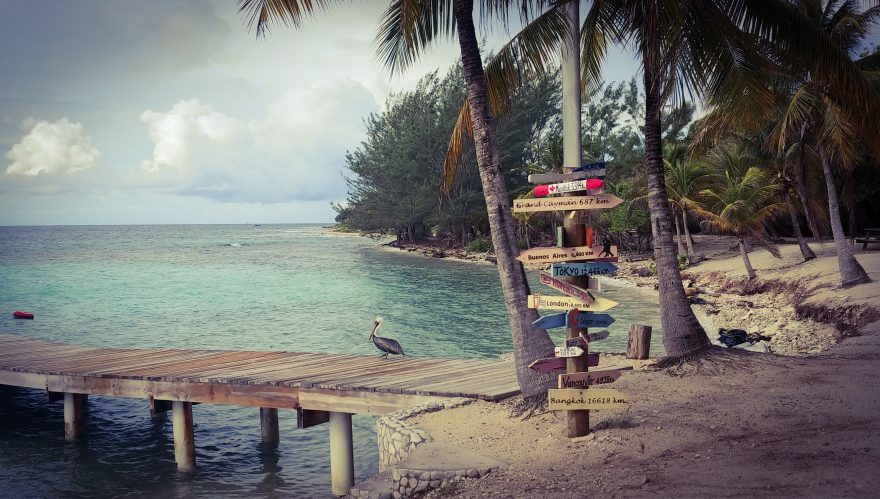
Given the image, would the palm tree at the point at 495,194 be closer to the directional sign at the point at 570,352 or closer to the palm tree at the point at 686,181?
the directional sign at the point at 570,352

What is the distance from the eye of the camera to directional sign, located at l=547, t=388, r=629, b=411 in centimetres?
741

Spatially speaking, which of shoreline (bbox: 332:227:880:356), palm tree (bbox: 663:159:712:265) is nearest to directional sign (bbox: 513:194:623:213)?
shoreline (bbox: 332:227:880:356)

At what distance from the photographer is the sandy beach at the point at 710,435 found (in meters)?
6.19

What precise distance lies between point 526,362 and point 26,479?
26.4 feet

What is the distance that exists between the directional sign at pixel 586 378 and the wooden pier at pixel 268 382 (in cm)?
211

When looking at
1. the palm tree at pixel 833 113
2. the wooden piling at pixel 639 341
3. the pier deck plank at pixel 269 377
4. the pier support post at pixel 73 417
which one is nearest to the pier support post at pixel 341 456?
the pier deck plank at pixel 269 377

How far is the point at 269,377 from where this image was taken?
1085 centimetres

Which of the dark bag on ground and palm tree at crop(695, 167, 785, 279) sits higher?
palm tree at crop(695, 167, 785, 279)

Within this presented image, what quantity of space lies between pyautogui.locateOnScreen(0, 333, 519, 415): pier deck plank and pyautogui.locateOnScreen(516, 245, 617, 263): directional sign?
2649 millimetres

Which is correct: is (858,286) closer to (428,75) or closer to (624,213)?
(624,213)

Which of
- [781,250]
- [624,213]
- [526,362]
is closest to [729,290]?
[781,250]

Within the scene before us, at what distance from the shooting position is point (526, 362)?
9.17 meters

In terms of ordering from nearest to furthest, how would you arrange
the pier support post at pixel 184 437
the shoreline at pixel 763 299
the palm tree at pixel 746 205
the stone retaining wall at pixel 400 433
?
the stone retaining wall at pixel 400 433
the pier support post at pixel 184 437
the shoreline at pixel 763 299
the palm tree at pixel 746 205

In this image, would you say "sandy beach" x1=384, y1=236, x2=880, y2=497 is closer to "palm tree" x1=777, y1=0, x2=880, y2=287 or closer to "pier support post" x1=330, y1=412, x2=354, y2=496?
"pier support post" x1=330, y1=412, x2=354, y2=496
